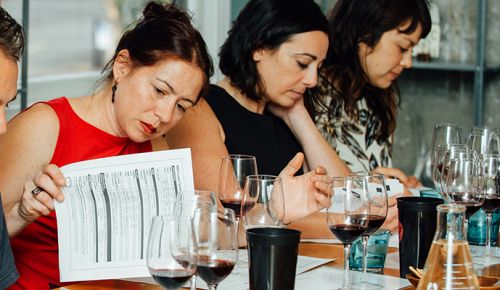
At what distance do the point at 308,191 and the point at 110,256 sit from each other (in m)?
0.66

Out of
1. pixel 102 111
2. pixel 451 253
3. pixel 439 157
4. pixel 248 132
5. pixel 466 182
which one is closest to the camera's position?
pixel 451 253

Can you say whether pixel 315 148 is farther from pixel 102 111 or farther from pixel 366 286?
pixel 366 286

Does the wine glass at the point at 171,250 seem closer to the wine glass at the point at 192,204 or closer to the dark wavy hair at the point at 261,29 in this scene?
the wine glass at the point at 192,204

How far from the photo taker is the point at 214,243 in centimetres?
143

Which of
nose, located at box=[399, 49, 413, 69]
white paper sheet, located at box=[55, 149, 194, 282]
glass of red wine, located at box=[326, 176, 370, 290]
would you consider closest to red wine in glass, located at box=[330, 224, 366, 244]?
glass of red wine, located at box=[326, 176, 370, 290]

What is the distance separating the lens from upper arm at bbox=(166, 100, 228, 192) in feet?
8.25

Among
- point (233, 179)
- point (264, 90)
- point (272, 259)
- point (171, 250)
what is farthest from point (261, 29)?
point (171, 250)

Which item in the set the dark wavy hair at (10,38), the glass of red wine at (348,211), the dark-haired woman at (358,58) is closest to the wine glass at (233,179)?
the glass of red wine at (348,211)

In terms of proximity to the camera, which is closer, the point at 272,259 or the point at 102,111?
the point at 272,259

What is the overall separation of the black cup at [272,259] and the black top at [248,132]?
4.34 feet

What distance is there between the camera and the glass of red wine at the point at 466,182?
1.95 metres

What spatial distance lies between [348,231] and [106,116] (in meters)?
0.79

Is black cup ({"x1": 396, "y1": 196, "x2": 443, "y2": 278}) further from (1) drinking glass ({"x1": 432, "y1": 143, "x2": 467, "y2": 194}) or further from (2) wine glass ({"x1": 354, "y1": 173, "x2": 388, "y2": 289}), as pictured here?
(1) drinking glass ({"x1": 432, "y1": 143, "x2": 467, "y2": 194})

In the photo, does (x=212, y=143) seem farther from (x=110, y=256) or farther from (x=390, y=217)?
(x=110, y=256)
